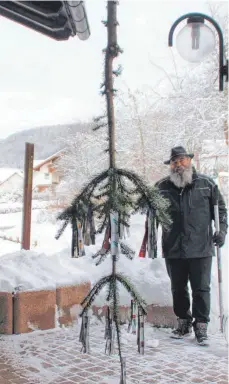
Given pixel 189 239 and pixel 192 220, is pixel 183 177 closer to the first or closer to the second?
pixel 192 220

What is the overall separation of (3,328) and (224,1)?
12.7 m

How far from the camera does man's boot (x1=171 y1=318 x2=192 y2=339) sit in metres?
3.90

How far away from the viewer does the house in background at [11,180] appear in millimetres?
7273

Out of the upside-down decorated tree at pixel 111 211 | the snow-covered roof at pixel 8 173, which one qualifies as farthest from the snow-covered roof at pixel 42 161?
the upside-down decorated tree at pixel 111 211

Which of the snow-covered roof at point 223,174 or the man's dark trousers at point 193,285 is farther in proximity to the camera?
the snow-covered roof at point 223,174

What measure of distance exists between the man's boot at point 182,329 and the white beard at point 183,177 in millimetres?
1136

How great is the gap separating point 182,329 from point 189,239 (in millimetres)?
777

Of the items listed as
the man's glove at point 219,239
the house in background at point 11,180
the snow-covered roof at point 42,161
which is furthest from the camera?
the snow-covered roof at point 42,161

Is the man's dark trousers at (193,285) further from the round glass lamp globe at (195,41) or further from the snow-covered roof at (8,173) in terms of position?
the snow-covered roof at (8,173)

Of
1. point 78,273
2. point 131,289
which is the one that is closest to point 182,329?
point 78,273

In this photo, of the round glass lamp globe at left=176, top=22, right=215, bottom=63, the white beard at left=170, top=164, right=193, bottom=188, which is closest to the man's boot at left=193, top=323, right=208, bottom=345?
the white beard at left=170, top=164, right=193, bottom=188

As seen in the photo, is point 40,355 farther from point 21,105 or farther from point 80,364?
point 21,105

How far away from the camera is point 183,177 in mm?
3840

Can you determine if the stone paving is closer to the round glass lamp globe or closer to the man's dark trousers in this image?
the man's dark trousers
